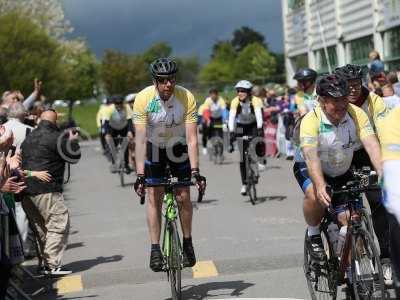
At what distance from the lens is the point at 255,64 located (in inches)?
5143

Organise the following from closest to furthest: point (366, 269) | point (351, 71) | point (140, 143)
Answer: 1. point (366, 269)
2. point (351, 71)
3. point (140, 143)

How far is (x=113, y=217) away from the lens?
1360 centimetres

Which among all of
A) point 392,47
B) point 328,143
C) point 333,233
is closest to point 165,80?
point 328,143

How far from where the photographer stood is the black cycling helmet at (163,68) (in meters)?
7.41

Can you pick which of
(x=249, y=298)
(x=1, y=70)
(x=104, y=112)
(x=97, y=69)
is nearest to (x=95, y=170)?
(x=104, y=112)

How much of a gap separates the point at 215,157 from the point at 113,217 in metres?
9.91

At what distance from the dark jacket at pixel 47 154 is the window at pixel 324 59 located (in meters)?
31.0

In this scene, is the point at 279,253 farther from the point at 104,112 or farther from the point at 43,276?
the point at 104,112

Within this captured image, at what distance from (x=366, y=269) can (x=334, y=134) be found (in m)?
1.10

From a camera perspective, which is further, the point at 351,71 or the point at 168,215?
the point at 168,215

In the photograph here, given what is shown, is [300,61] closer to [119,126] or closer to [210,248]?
[119,126]

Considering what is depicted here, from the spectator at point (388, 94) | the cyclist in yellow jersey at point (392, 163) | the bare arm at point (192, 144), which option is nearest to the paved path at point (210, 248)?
the bare arm at point (192, 144)

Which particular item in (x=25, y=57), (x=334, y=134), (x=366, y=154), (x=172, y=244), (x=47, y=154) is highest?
(x=25, y=57)

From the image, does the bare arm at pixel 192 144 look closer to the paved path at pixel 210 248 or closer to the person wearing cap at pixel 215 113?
the paved path at pixel 210 248
